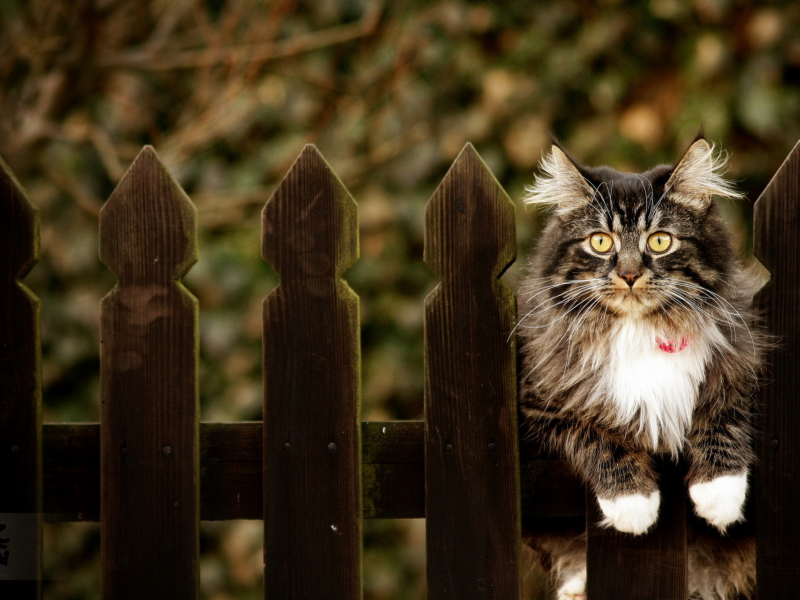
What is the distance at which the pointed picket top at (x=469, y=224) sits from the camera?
1818 mm

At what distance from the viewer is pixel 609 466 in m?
1.82

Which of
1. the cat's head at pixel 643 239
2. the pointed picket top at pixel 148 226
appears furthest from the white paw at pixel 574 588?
the pointed picket top at pixel 148 226

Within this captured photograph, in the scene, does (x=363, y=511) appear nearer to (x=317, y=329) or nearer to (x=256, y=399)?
(x=317, y=329)

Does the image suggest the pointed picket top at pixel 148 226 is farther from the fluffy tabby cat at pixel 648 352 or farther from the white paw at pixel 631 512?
the white paw at pixel 631 512

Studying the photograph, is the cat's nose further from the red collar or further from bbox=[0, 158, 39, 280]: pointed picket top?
bbox=[0, 158, 39, 280]: pointed picket top

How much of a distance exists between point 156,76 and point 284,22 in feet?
2.50

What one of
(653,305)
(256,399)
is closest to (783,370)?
(653,305)

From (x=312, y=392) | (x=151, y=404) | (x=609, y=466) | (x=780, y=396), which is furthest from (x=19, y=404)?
(x=780, y=396)

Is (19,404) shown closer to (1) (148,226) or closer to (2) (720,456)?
(1) (148,226)

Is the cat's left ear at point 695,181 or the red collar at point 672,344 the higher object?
the cat's left ear at point 695,181

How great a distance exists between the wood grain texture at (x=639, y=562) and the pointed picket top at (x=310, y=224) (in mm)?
844

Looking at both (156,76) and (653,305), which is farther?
(156,76)

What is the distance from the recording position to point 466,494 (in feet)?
5.95

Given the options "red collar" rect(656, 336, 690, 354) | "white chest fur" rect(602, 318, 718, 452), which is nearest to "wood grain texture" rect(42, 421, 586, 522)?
"white chest fur" rect(602, 318, 718, 452)
